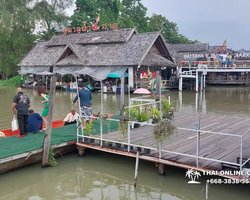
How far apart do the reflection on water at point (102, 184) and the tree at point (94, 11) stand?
105 ft

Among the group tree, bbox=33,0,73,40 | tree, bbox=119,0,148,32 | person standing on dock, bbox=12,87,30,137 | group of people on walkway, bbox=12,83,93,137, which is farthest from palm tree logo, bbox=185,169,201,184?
tree, bbox=119,0,148,32

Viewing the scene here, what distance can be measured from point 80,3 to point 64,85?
582 inches

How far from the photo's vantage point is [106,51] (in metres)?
26.7

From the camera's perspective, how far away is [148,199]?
234 inches

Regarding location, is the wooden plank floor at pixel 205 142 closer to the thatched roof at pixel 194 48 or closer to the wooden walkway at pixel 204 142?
the wooden walkway at pixel 204 142

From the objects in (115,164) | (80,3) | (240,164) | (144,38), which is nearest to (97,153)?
(115,164)

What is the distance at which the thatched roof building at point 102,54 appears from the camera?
2473cm

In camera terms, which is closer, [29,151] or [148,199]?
[148,199]

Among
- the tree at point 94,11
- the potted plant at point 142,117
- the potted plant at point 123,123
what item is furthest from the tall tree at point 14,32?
the potted plant at point 123,123

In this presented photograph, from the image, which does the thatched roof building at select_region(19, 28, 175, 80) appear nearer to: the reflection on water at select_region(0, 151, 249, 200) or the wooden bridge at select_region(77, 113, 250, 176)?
the wooden bridge at select_region(77, 113, 250, 176)

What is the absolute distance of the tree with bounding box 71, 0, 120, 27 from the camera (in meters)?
37.2

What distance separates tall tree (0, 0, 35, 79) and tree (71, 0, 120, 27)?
5.94 meters

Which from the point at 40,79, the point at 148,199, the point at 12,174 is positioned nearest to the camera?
the point at 148,199

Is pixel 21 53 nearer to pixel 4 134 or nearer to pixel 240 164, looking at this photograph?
pixel 4 134
